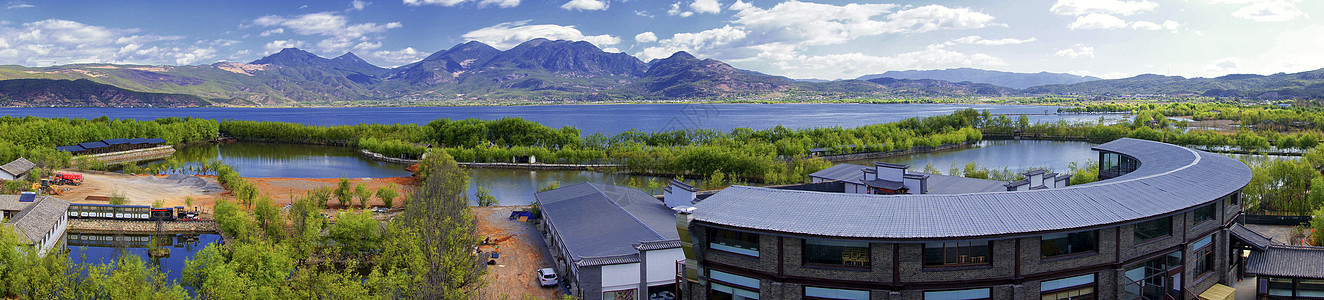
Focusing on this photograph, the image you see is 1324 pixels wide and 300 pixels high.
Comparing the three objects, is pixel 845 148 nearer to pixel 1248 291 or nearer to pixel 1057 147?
pixel 1057 147

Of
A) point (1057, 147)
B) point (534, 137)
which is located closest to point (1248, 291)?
point (534, 137)

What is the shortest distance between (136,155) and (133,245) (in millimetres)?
59030

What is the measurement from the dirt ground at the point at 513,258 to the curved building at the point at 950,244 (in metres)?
5.73

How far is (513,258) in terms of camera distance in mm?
28516

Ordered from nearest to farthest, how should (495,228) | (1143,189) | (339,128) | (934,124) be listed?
(1143,189) → (495,228) → (339,128) → (934,124)

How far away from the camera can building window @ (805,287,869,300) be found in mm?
15438

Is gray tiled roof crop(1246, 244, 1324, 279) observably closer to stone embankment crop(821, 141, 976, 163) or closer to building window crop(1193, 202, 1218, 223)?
building window crop(1193, 202, 1218, 223)

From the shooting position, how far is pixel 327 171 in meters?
72.5

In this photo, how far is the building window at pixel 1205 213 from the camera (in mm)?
18781

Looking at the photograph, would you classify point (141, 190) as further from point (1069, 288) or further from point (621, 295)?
point (1069, 288)

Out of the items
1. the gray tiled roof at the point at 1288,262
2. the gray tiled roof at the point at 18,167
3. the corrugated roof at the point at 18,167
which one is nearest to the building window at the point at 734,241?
the gray tiled roof at the point at 1288,262

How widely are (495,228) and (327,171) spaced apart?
45614mm

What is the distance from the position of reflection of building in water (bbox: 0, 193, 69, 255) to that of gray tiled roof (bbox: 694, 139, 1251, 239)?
2737 cm

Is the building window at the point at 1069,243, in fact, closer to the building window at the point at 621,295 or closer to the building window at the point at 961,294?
the building window at the point at 961,294
